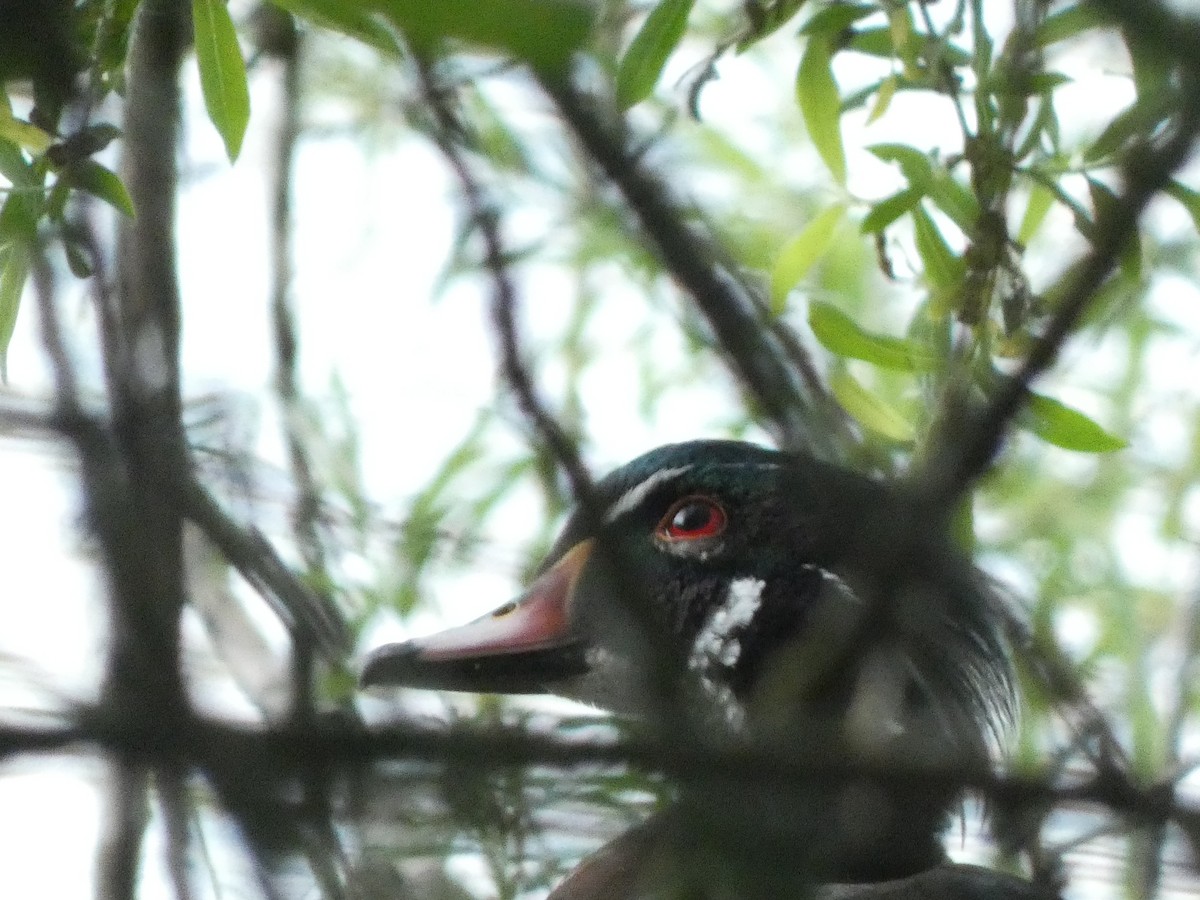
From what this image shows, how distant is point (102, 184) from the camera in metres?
1.22

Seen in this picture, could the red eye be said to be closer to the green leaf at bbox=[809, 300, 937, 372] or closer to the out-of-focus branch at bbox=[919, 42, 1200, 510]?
the green leaf at bbox=[809, 300, 937, 372]

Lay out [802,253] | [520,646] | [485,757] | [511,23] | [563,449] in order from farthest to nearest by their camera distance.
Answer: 1. [520,646]
2. [802,253]
3. [563,449]
4. [485,757]
5. [511,23]

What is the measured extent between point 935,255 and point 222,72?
0.61 metres

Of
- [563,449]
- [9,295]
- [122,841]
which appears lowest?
[122,841]

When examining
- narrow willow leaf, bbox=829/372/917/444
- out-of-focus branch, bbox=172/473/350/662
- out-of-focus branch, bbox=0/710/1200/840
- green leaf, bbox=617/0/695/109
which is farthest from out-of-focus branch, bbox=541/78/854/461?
out-of-focus branch, bbox=172/473/350/662

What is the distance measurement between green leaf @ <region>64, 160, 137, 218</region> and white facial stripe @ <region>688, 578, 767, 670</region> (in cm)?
88

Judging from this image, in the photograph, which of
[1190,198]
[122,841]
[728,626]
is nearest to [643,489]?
[728,626]

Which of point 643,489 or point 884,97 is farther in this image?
point 643,489

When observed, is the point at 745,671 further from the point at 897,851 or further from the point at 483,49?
the point at 483,49

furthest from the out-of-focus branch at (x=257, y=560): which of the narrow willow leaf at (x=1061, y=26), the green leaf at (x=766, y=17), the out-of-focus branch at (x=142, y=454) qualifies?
the narrow willow leaf at (x=1061, y=26)

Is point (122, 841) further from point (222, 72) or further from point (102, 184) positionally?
point (222, 72)

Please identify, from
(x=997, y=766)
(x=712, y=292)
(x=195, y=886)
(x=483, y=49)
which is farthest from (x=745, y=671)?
(x=483, y=49)

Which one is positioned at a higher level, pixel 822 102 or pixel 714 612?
pixel 822 102

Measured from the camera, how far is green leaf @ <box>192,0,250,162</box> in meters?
1.33
